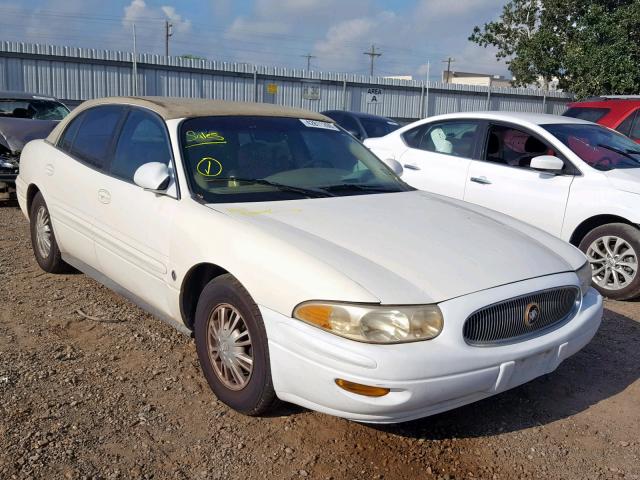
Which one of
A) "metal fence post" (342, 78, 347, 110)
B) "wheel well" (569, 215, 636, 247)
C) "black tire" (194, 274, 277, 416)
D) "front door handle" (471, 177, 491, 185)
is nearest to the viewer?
"black tire" (194, 274, 277, 416)

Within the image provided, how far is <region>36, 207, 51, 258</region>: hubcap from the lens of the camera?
5.23m

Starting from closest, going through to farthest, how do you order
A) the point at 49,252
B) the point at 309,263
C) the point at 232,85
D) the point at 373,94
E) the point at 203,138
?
the point at 309,263
the point at 203,138
the point at 49,252
the point at 232,85
the point at 373,94

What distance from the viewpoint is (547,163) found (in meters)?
5.71

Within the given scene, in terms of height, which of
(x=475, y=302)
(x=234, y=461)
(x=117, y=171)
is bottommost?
(x=234, y=461)

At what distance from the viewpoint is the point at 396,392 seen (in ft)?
8.79

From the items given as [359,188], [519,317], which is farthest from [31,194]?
[519,317]

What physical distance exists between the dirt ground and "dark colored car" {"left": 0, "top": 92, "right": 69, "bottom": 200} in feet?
16.3

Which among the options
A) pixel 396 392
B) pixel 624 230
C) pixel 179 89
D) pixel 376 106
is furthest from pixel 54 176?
pixel 376 106

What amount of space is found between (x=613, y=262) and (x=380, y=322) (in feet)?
12.1

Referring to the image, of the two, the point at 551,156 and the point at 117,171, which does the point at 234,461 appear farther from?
the point at 551,156

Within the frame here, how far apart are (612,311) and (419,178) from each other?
2466mm

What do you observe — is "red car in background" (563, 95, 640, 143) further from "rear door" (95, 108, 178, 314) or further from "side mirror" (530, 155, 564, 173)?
"rear door" (95, 108, 178, 314)

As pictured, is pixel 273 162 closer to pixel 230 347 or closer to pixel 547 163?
pixel 230 347

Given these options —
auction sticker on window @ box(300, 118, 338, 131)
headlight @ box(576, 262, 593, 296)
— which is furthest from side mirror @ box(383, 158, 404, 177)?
headlight @ box(576, 262, 593, 296)
